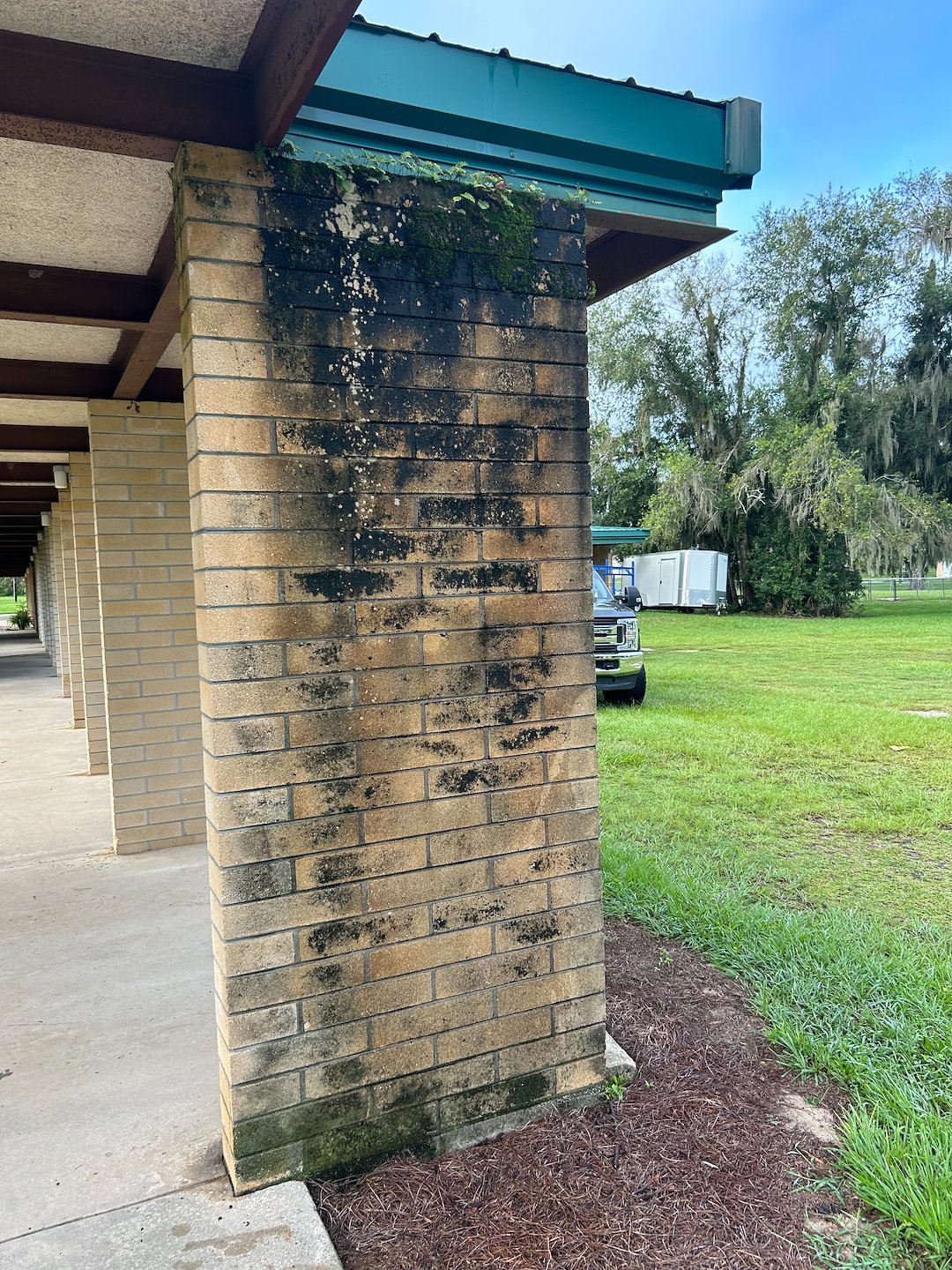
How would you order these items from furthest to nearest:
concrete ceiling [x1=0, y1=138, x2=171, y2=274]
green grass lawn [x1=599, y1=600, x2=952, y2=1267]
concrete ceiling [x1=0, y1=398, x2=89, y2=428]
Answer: concrete ceiling [x1=0, y1=398, x2=89, y2=428] < green grass lawn [x1=599, y1=600, x2=952, y2=1267] < concrete ceiling [x1=0, y1=138, x2=171, y2=274]

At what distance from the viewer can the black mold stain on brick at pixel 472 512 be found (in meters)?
2.26

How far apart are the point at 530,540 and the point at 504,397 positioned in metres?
0.42

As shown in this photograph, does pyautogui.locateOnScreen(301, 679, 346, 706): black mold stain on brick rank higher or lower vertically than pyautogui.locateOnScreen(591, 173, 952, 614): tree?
lower

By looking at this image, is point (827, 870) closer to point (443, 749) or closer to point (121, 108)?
point (443, 749)

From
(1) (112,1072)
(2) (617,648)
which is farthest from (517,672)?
(2) (617,648)

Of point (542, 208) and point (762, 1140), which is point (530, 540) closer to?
point (542, 208)

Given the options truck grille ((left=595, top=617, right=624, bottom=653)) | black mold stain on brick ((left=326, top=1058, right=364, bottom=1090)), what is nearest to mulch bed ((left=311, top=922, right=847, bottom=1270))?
black mold stain on brick ((left=326, top=1058, right=364, bottom=1090))

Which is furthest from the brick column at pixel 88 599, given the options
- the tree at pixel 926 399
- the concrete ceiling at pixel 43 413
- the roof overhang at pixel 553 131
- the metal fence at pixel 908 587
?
the metal fence at pixel 908 587

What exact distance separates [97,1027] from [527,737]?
195 cm

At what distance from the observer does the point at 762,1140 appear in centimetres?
234

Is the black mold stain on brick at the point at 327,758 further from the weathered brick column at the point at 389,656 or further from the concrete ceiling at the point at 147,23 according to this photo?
the concrete ceiling at the point at 147,23

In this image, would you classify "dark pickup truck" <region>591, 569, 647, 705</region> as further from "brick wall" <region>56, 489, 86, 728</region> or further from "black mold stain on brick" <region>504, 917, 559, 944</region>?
"black mold stain on brick" <region>504, 917, 559, 944</region>

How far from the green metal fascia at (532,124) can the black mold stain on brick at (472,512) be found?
951 millimetres

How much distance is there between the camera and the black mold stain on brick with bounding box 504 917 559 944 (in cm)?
242
